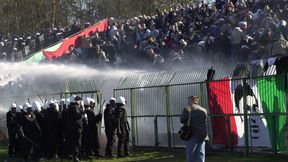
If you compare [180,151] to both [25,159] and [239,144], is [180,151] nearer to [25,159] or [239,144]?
[239,144]

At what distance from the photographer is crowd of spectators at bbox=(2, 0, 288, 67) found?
851 inches

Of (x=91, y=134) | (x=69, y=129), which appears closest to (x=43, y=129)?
(x=91, y=134)

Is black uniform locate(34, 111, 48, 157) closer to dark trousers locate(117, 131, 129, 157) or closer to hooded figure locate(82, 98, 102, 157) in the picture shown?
hooded figure locate(82, 98, 102, 157)

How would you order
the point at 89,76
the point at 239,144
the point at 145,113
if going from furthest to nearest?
the point at 89,76, the point at 145,113, the point at 239,144

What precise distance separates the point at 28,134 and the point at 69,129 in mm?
1863

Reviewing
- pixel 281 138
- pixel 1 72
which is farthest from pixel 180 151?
pixel 1 72

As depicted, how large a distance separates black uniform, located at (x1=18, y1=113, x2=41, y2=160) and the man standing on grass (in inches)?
278

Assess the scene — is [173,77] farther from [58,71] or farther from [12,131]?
[58,71]

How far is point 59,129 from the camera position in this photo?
2044 centimetres

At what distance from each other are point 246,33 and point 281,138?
717 centimetres

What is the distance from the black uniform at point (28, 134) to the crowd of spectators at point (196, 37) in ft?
23.6

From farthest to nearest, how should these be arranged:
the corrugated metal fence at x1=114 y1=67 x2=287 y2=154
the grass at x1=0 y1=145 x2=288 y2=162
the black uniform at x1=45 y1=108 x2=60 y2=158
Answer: the black uniform at x1=45 y1=108 x2=60 y2=158
the corrugated metal fence at x1=114 y1=67 x2=287 y2=154
the grass at x1=0 y1=145 x2=288 y2=162

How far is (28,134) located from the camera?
19.8 m

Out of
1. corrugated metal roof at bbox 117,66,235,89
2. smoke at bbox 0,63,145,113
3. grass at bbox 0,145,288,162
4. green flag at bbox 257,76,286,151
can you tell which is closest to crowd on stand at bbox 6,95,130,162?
grass at bbox 0,145,288,162
